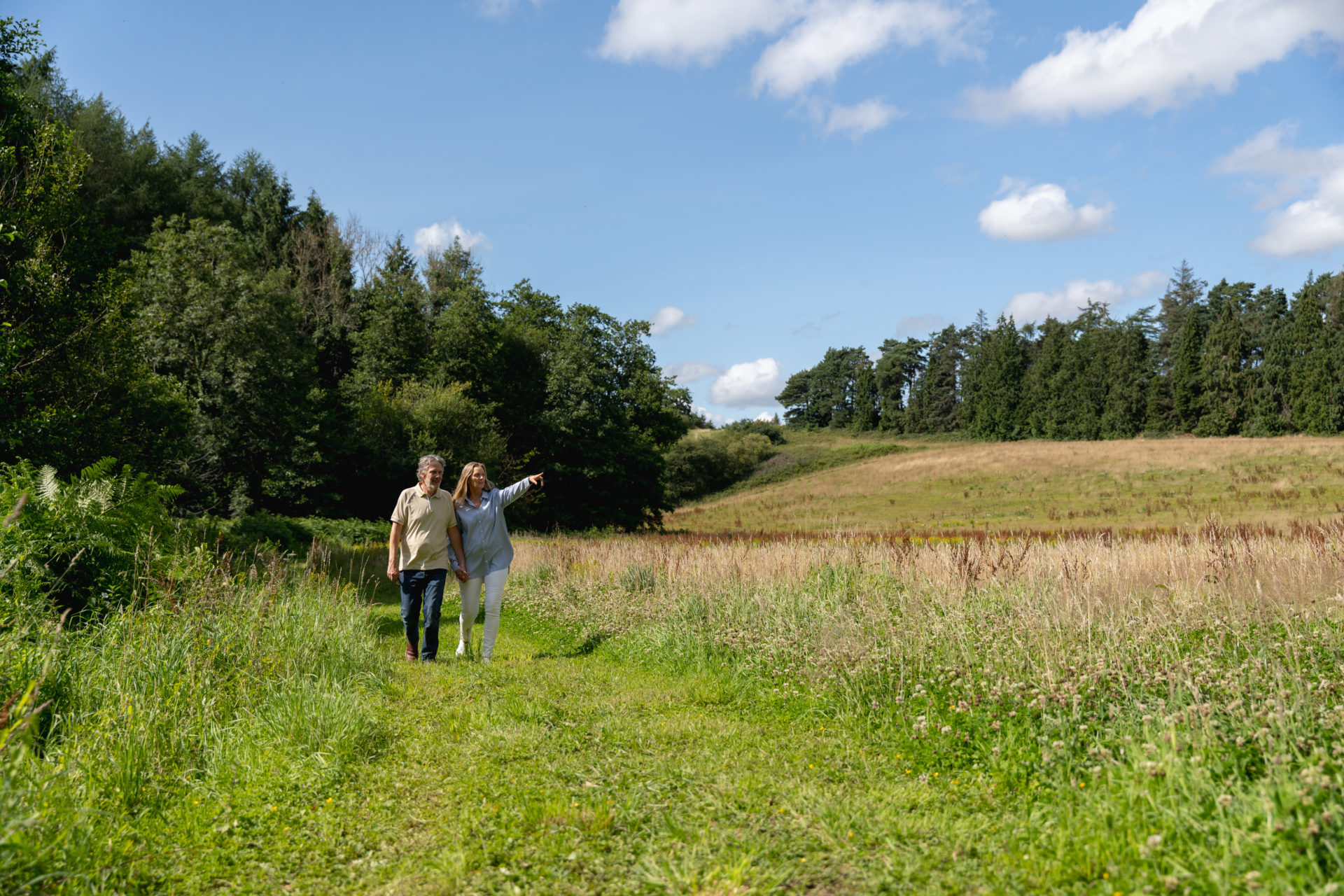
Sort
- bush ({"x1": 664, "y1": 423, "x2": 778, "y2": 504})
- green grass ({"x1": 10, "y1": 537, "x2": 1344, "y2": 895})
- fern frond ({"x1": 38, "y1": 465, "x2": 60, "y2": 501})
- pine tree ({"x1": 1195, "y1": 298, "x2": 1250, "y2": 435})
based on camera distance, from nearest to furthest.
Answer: green grass ({"x1": 10, "y1": 537, "x2": 1344, "y2": 895}) → fern frond ({"x1": 38, "y1": 465, "x2": 60, "y2": 501}) → pine tree ({"x1": 1195, "y1": 298, "x2": 1250, "y2": 435}) → bush ({"x1": 664, "y1": 423, "x2": 778, "y2": 504})

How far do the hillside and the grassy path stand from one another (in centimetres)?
1994

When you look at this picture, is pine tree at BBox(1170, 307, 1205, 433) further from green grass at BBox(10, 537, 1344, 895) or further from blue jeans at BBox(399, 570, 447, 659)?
blue jeans at BBox(399, 570, 447, 659)

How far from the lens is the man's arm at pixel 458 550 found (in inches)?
298

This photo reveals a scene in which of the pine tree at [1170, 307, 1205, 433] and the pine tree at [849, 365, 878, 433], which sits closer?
the pine tree at [1170, 307, 1205, 433]

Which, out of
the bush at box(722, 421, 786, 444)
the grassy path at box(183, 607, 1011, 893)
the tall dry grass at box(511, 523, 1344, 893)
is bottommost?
the grassy path at box(183, 607, 1011, 893)

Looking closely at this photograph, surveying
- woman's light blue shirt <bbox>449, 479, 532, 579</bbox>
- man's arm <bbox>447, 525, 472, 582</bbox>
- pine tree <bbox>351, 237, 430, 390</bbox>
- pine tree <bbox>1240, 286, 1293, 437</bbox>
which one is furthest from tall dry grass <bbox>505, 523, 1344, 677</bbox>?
pine tree <bbox>1240, 286, 1293, 437</bbox>

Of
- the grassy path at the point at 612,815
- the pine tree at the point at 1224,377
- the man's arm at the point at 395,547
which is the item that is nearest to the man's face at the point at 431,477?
the man's arm at the point at 395,547

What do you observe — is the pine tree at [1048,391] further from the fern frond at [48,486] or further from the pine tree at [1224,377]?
the fern frond at [48,486]

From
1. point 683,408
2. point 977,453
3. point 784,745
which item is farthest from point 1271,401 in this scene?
point 784,745

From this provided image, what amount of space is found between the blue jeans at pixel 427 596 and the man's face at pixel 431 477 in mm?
825

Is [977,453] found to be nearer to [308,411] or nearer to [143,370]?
[308,411]

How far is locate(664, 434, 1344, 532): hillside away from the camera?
2778cm

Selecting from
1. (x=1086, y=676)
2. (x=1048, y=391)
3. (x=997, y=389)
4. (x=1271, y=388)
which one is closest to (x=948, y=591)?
(x=1086, y=676)

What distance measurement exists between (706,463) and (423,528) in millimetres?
60930
